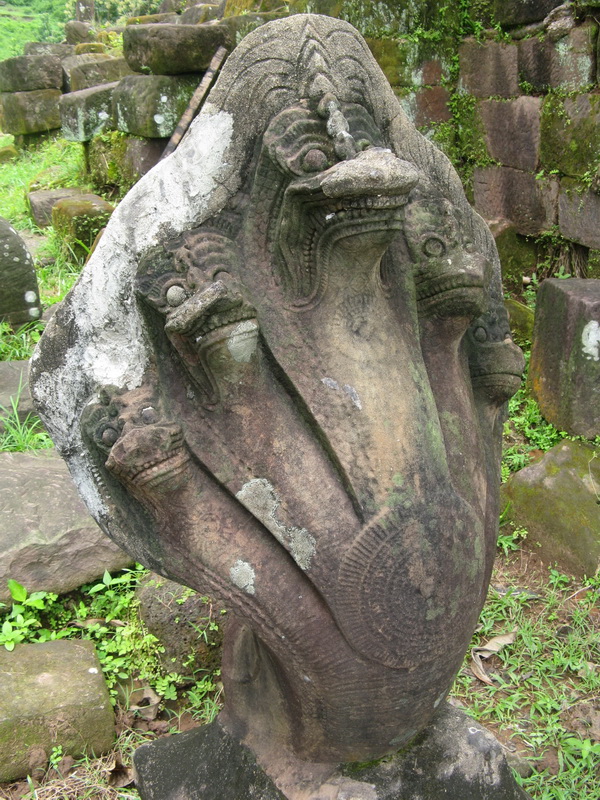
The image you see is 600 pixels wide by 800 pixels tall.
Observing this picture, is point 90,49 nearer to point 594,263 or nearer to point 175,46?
point 175,46

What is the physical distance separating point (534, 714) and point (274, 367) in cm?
166

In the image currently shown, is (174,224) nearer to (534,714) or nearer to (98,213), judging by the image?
(534,714)

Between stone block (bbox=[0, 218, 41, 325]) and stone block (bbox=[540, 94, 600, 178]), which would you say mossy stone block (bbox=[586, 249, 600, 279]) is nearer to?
stone block (bbox=[540, 94, 600, 178])

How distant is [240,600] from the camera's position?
1.24 m

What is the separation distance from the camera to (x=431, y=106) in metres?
4.47

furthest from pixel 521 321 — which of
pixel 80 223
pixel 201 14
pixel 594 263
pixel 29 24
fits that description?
pixel 29 24

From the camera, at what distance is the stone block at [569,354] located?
3367mm

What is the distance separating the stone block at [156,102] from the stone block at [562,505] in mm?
3899

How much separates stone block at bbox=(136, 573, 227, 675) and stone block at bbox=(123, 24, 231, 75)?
4.22m

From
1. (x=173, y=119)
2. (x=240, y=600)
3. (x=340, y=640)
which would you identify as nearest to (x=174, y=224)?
(x=240, y=600)

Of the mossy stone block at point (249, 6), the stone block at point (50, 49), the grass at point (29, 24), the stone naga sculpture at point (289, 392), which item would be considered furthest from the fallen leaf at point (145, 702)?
the grass at point (29, 24)

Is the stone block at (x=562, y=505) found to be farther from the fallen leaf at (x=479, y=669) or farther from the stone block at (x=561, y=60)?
the stone block at (x=561, y=60)

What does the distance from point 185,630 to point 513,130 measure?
3.26m

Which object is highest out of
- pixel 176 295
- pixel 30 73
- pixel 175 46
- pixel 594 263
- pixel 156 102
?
pixel 176 295
